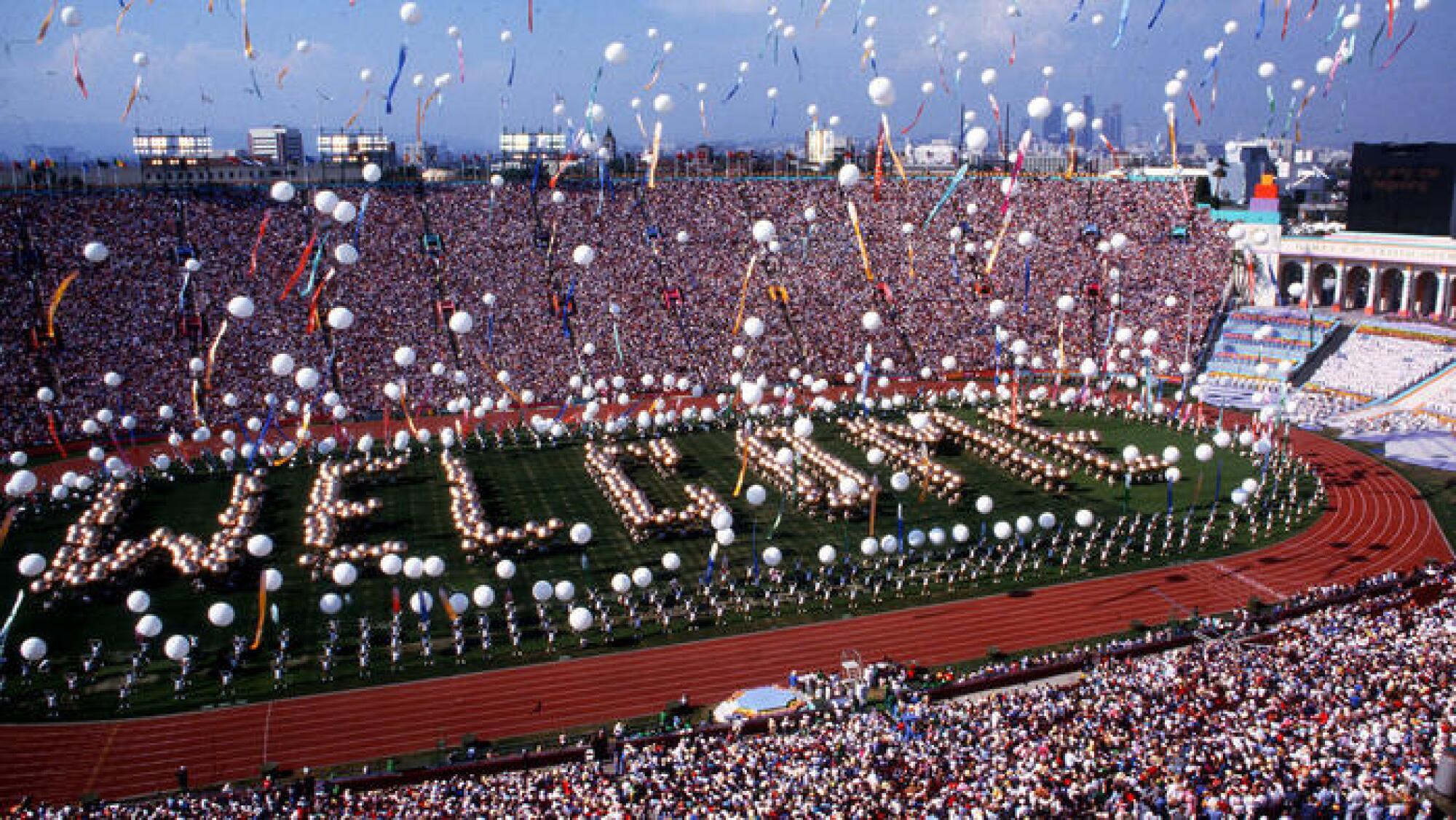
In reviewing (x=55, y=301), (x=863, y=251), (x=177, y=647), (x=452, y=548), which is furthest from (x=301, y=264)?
(x=177, y=647)

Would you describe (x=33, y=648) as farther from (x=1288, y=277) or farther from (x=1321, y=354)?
(x=1288, y=277)

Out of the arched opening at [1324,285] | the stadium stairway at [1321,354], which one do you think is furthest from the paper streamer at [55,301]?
the arched opening at [1324,285]

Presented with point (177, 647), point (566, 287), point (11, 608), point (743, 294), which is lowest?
point (11, 608)

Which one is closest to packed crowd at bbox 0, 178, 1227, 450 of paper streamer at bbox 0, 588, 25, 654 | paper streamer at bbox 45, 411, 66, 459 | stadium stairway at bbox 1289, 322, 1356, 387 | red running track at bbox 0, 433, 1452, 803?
paper streamer at bbox 45, 411, 66, 459

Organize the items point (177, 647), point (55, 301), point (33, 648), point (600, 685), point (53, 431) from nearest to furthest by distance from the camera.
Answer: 1. point (33, 648)
2. point (177, 647)
3. point (600, 685)
4. point (53, 431)
5. point (55, 301)

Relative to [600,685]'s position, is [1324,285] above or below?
above

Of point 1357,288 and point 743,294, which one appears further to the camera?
point 1357,288
